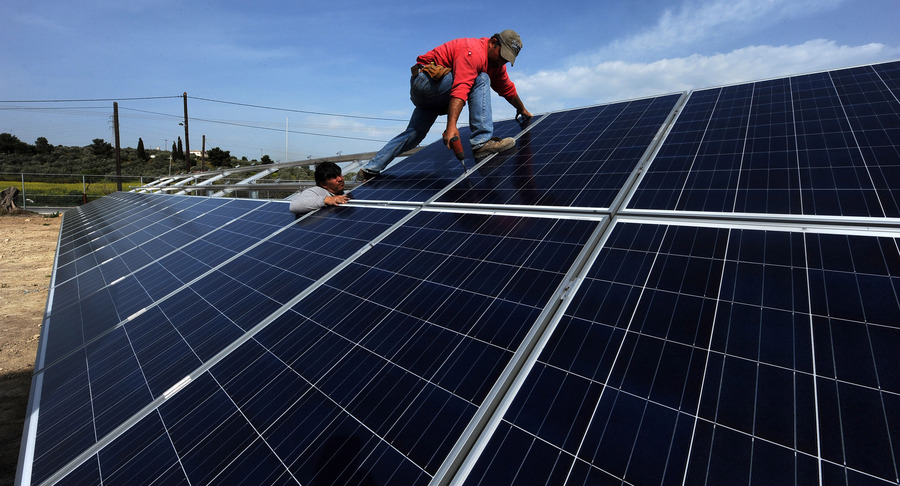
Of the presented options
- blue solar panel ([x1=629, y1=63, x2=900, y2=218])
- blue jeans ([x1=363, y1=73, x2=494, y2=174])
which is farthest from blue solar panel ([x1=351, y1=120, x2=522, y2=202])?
blue solar panel ([x1=629, y1=63, x2=900, y2=218])

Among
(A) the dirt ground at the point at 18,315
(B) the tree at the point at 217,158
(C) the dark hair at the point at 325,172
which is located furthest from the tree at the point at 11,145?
(C) the dark hair at the point at 325,172

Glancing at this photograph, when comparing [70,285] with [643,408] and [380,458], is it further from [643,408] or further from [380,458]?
[643,408]

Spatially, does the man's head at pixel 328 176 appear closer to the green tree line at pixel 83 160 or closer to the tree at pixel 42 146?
the green tree line at pixel 83 160

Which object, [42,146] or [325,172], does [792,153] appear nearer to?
[325,172]

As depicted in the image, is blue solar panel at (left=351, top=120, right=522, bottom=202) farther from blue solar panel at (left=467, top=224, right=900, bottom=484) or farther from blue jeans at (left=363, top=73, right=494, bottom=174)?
blue solar panel at (left=467, top=224, right=900, bottom=484)

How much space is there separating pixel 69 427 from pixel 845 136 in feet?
22.0

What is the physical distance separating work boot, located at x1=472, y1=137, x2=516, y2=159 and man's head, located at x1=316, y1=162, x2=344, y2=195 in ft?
7.56

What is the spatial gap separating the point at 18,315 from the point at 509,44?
13.6 meters

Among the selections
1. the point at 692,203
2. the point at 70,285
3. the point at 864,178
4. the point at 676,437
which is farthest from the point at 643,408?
the point at 70,285

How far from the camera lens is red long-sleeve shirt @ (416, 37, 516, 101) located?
5.66m

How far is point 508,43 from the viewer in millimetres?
6066

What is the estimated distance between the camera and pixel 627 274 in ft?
7.82

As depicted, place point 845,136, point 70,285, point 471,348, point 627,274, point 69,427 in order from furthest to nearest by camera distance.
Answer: point 70,285, point 845,136, point 69,427, point 627,274, point 471,348

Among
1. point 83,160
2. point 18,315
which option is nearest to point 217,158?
point 83,160
